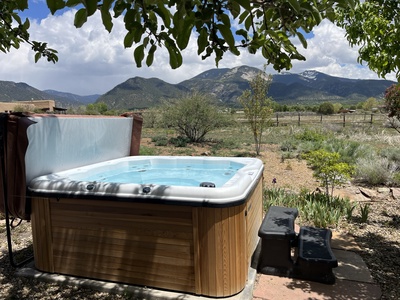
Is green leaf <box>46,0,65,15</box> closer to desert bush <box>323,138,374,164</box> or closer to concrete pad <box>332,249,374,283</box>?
concrete pad <box>332,249,374,283</box>

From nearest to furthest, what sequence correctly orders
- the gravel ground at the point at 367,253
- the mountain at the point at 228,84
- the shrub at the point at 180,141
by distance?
the gravel ground at the point at 367,253, the shrub at the point at 180,141, the mountain at the point at 228,84

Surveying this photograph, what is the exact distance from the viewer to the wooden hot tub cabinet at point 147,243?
2754mm

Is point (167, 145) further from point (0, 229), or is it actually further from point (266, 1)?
A: point (266, 1)

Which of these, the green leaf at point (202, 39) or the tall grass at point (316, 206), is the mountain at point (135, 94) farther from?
the green leaf at point (202, 39)

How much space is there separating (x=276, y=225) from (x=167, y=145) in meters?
10.9

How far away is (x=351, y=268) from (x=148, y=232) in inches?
82.9

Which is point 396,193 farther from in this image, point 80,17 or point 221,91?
point 221,91

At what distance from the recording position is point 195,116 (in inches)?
592

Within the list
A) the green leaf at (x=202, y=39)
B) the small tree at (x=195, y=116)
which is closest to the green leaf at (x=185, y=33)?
the green leaf at (x=202, y=39)

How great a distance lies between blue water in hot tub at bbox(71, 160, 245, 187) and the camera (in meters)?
5.09

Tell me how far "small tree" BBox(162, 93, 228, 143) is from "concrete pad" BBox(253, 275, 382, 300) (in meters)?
12.3

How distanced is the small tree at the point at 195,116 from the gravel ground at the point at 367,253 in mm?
9651

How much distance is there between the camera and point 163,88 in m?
117

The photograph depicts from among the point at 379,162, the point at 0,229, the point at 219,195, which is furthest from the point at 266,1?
the point at 379,162
